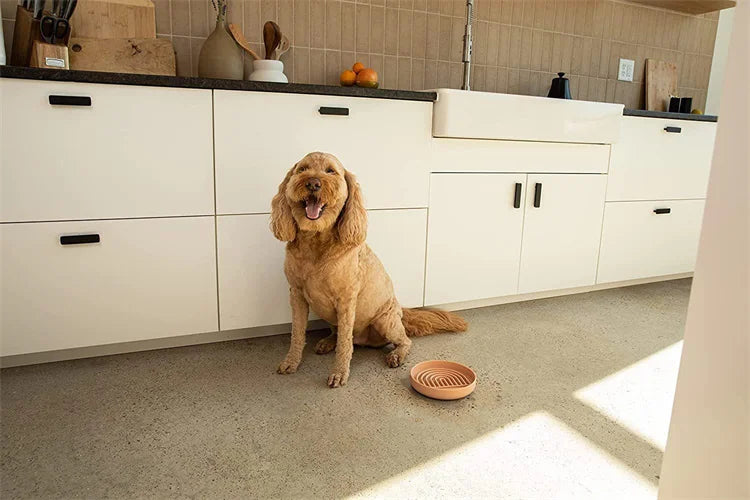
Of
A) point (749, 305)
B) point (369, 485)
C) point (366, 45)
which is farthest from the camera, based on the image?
point (366, 45)

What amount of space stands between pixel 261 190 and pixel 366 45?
1174 mm

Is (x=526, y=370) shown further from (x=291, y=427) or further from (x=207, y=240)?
(x=207, y=240)

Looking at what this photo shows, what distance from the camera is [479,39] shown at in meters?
3.12

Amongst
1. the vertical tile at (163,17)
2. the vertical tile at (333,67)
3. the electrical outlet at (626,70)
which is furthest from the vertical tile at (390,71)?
the electrical outlet at (626,70)

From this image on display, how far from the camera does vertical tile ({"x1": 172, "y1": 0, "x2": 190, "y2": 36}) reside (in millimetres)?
2434

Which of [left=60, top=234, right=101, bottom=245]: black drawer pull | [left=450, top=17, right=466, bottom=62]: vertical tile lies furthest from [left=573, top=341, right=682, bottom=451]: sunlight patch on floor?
[left=450, top=17, right=466, bottom=62]: vertical tile

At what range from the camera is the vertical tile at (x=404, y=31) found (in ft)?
9.50

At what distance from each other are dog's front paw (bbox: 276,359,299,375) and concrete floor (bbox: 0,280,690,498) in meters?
0.04

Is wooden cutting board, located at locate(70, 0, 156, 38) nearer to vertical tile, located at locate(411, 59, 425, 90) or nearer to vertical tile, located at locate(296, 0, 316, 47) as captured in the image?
vertical tile, located at locate(296, 0, 316, 47)

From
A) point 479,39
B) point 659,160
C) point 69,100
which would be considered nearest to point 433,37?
point 479,39

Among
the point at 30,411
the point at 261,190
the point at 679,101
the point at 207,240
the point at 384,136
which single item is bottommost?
the point at 30,411

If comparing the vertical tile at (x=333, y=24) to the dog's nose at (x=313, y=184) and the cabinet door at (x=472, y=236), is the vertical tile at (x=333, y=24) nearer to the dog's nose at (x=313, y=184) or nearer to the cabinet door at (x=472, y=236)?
the cabinet door at (x=472, y=236)

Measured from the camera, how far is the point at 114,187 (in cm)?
191

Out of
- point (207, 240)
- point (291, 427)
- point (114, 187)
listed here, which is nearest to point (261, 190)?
point (207, 240)
